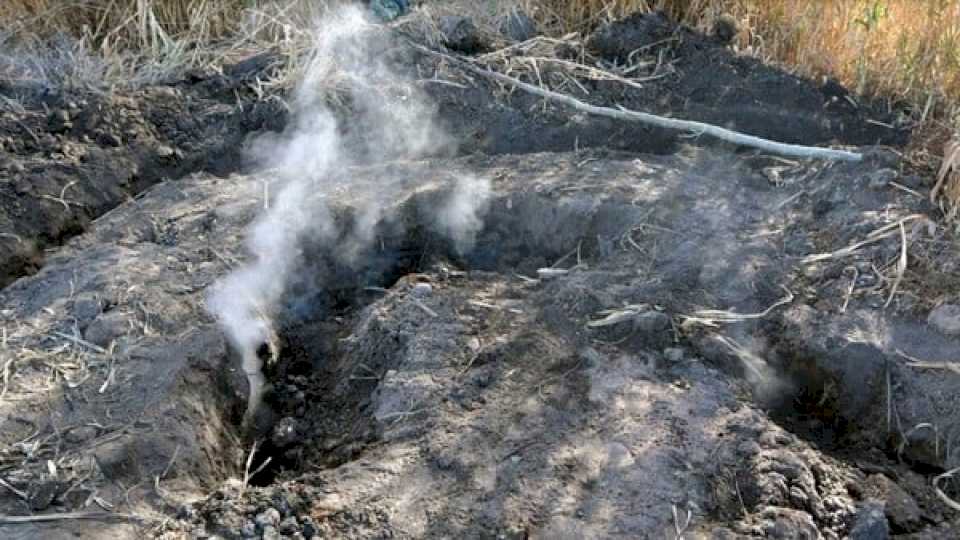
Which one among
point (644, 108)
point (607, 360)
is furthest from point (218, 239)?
point (644, 108)

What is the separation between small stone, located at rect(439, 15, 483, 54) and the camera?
14.7 ft

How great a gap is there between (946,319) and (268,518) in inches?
79.9

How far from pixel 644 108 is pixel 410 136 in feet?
3.32

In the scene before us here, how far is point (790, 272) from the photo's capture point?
3174mm

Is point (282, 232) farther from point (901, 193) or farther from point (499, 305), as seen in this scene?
point (901, 193)

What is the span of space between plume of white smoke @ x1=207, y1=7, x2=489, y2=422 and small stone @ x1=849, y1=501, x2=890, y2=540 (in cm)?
167

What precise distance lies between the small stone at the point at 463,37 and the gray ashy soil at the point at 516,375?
0.99 meters

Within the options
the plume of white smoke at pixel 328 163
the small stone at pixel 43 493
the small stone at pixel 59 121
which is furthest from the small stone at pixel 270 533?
the small stone at pixel 59 121

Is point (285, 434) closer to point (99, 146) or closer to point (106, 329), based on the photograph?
point (106, 329)

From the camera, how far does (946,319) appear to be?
9.50ft

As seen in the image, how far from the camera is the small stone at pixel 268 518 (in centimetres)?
Result: 243

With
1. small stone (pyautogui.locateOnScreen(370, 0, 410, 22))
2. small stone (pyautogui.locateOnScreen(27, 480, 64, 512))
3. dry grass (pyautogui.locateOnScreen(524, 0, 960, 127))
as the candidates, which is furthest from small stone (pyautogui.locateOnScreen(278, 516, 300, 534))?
small stone (pyautogui.locateOnScreen(370, 0, 410, 22))

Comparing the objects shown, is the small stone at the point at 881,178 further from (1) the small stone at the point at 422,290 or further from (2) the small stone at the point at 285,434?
(2) the small stone at the point at 285,434

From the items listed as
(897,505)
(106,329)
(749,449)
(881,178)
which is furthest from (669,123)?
Result: (106,329)
